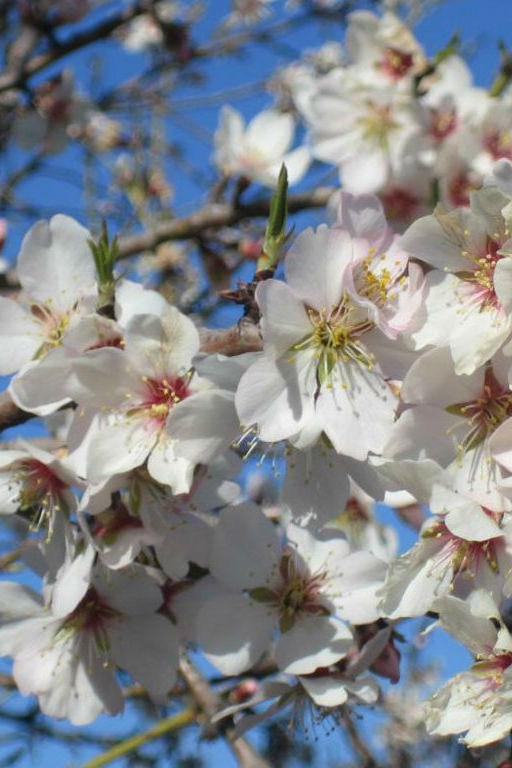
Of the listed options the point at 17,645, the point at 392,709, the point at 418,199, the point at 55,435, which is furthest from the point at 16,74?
the point at 392,709

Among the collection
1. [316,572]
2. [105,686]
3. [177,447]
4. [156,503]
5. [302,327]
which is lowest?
[105,686]

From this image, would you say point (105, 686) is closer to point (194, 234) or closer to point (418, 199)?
point (194, 234)

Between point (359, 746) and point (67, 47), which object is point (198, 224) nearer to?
point (67, 47)

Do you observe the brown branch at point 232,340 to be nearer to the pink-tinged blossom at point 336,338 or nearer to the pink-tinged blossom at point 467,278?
the pink-tinged blossom at point 336,338

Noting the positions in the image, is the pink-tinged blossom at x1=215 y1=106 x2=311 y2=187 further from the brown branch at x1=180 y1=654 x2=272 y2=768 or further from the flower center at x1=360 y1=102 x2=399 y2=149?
the brown branch at x1=180 y1=654 x2=272 y2=768

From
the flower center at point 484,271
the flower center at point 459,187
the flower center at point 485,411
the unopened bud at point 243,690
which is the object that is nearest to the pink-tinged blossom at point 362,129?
the flower center at point 459,187

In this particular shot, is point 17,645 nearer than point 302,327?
No
